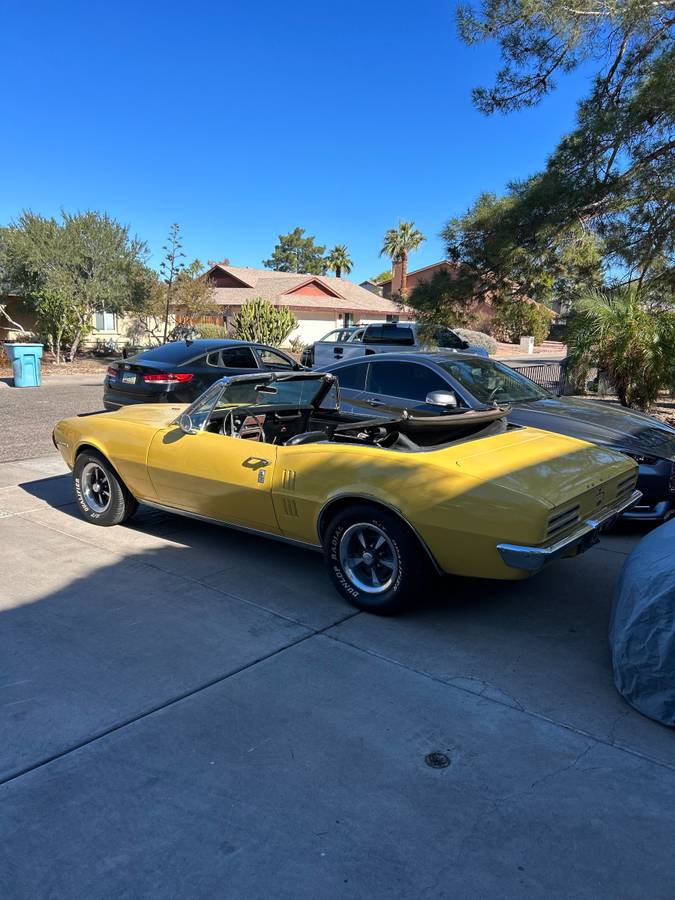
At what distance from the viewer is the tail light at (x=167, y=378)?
10203 mm

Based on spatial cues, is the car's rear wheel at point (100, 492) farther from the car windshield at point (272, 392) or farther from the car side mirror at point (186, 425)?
the car windshield at point (272, 392)

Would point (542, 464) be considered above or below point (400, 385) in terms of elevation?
below

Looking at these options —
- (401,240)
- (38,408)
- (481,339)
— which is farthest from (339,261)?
(38,408)

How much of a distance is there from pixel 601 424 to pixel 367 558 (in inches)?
130

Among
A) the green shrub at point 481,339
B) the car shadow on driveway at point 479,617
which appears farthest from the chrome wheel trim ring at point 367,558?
the green shrub at point 481,339

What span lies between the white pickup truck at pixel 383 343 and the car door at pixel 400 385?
5.19 meters

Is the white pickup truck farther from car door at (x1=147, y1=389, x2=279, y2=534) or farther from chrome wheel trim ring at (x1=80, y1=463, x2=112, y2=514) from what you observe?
car door at (x1=147, y1=389, x2=279, y2=534)

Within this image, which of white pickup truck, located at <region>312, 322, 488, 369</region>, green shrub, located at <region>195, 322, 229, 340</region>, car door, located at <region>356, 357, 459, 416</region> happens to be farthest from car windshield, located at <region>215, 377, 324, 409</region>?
green shrub, located at <region>195, 322, 229, 340</region>

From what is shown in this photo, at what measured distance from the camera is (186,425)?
16.9 feet

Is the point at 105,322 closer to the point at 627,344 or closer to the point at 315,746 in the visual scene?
the point at 627,344

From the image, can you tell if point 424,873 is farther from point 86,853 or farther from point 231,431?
point 231,431

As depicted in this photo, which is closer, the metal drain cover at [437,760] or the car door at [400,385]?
the metal drain cover at [437,760]

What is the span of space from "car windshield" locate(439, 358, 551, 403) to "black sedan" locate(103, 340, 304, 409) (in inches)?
128

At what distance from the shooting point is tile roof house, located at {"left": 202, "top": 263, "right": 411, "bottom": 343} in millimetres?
40750
